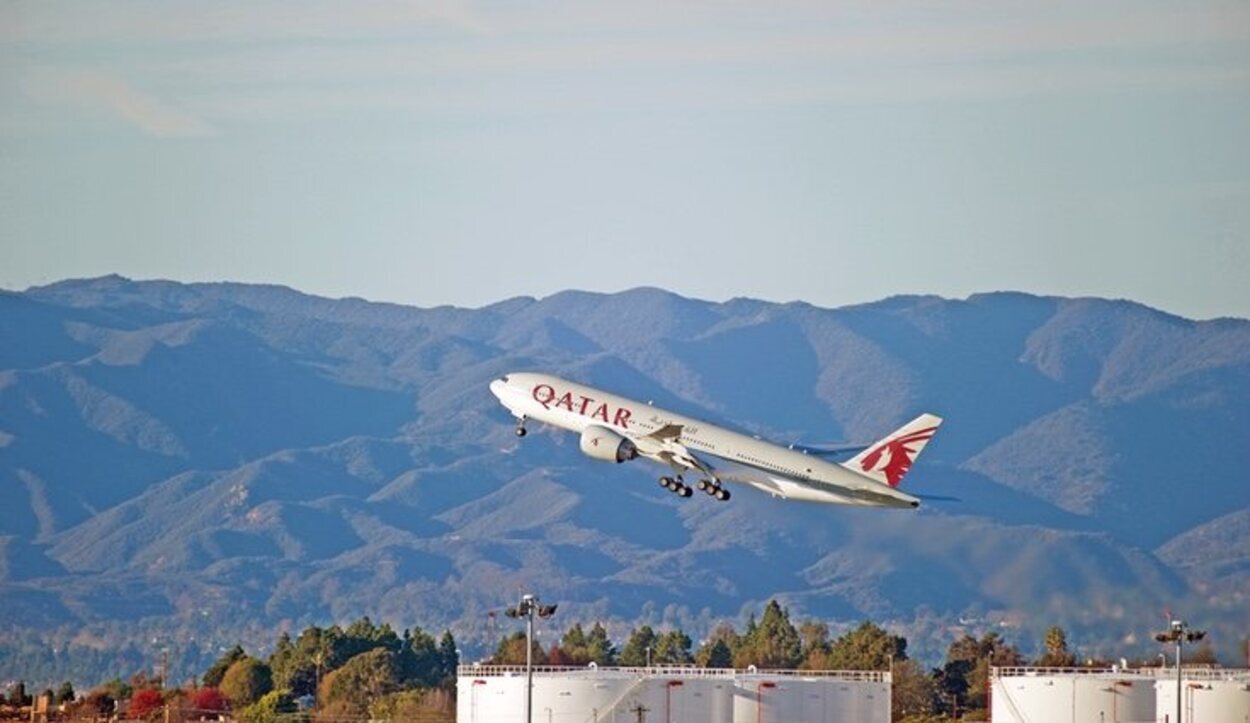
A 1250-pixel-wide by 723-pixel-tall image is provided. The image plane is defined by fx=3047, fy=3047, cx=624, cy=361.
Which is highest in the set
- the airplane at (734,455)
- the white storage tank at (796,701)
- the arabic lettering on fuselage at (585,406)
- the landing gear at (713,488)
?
the arabic lettering on fuselage at (585,406)

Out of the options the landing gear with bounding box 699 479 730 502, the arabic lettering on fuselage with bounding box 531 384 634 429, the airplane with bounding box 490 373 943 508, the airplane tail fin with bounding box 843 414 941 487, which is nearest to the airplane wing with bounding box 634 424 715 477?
the airplane with bounding box 490 373 943 508

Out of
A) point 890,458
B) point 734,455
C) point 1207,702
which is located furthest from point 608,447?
point 1207,702

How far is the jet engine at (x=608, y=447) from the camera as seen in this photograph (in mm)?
190500

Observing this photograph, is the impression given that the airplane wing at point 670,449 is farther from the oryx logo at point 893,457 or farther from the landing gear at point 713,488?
the oryx logo at point 893,457

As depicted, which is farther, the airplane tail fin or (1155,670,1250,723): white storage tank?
the airplane tail fin

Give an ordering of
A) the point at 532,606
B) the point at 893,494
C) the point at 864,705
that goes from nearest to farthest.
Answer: the point at 532,606 < the point at 893,494 < the point at 864,705

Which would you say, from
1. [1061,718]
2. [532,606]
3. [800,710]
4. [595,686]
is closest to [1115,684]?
[1061,718]

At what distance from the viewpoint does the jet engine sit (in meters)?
190

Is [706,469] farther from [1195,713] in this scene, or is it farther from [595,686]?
[1195,713]

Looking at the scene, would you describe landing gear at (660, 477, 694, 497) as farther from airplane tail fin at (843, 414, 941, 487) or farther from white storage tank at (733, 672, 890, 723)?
white storage tank at (733, 672, 890, 723)

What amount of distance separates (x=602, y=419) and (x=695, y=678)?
693 inches

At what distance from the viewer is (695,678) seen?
194750mm

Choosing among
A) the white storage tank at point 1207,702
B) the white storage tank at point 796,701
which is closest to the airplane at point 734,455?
the white storage tank at point 796,701

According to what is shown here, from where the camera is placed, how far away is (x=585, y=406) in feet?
645
